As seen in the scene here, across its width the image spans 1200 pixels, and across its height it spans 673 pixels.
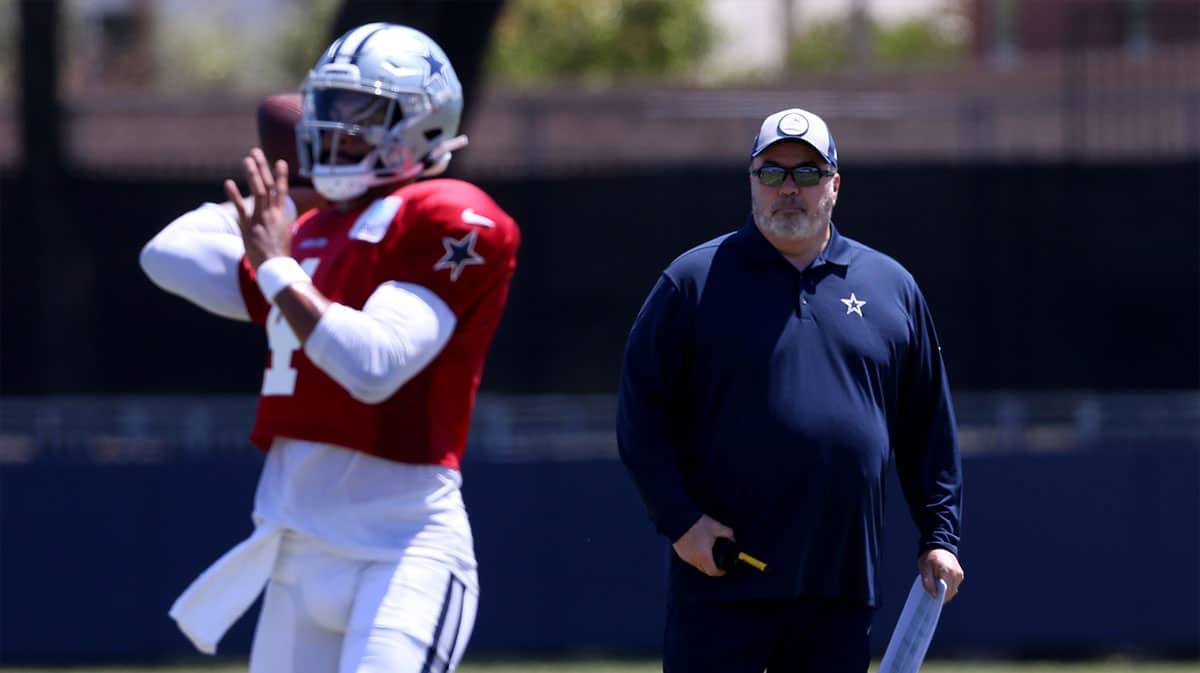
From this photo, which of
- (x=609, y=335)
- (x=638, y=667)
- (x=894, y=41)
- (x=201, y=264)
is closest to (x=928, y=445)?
(x=201, y=264)

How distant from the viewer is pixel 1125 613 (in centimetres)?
1019

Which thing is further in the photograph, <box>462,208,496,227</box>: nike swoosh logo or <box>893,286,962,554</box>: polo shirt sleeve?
<box>893,286,962,554</box>: polo shirt sleeve

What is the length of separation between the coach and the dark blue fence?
556 cm

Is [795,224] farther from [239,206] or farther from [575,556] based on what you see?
[575,556]

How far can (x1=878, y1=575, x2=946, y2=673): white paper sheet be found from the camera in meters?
4.46

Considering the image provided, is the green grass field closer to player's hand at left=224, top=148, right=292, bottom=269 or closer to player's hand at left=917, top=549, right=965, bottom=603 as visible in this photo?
player's hand at left=917, top=549, right=965, bottom=603

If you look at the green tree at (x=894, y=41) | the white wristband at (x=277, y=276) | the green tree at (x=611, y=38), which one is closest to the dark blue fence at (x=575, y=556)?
the white wristband at (x=277, y=276)

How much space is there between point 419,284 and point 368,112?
1.40ft

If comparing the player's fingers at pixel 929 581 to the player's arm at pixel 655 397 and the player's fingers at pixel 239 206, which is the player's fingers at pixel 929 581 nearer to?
the player's arm at pixel 655 397

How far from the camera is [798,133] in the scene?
14.7 ft

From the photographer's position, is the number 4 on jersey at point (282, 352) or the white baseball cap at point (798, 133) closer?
the number 4 on jersey at point (282, 352)

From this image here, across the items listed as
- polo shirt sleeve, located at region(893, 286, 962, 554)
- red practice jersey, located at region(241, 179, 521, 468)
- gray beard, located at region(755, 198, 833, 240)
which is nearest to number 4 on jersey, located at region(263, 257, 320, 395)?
red practice jersey, located at region(241, 179, 521, 468)

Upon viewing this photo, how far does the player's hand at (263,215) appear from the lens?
4.04 metres

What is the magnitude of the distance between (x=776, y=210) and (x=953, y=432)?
70 cm
